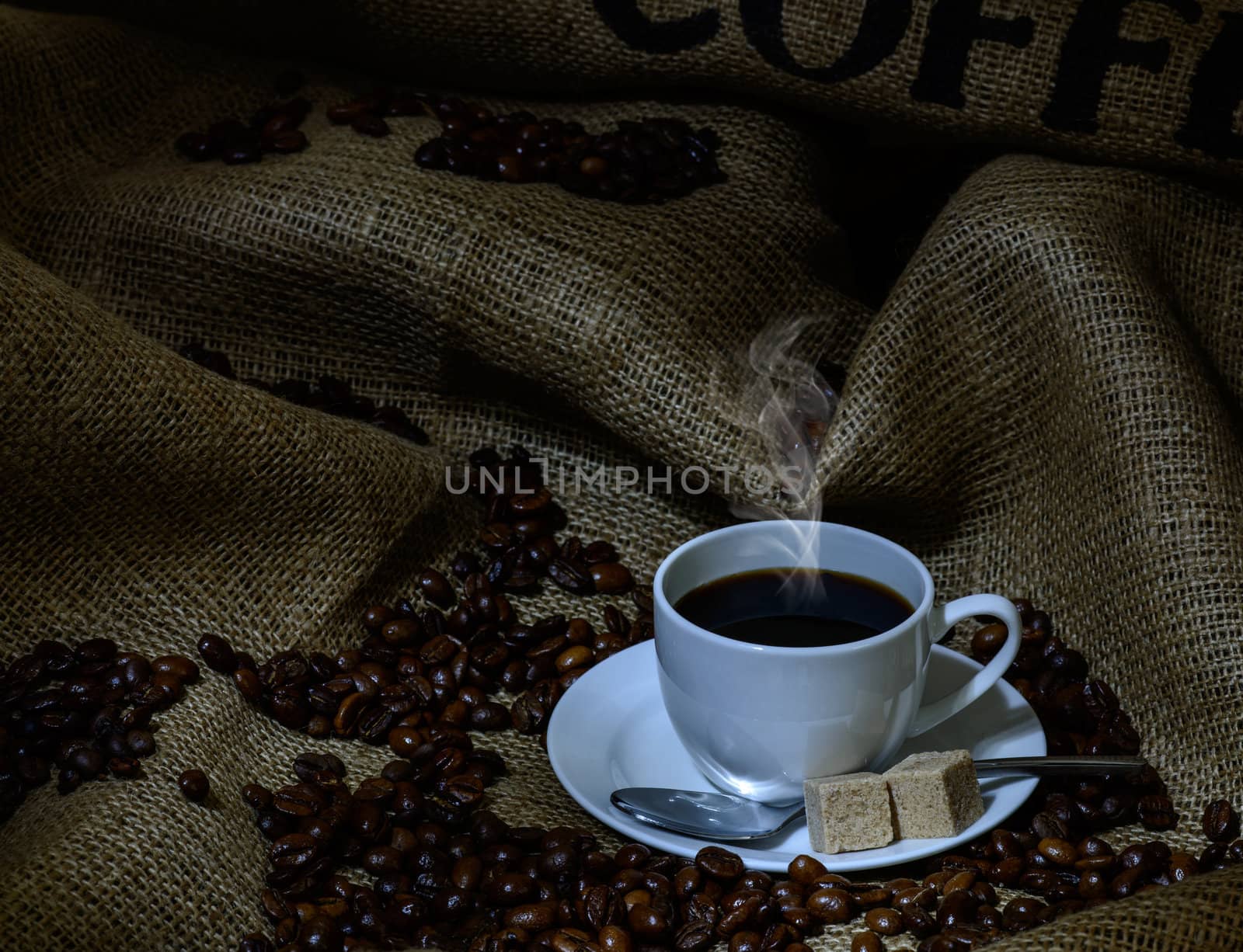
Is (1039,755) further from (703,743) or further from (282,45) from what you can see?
(282,45)

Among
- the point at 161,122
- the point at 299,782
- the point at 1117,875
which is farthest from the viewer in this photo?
the point at 161,122

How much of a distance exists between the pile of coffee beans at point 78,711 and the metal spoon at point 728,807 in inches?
18.2

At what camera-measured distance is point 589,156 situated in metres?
1.62

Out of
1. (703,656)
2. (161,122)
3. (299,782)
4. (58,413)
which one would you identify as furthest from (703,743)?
(161,122)

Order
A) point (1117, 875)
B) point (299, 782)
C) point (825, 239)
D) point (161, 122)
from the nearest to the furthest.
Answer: point (1117, 875) → point (299, 782) → point (825, 239) → point (161, 122)

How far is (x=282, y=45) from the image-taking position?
1.91 meters

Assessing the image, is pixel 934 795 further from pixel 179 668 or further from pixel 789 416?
pixel 179 668

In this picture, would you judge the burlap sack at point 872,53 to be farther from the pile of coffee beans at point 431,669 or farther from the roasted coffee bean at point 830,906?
the roasted coffee bean at point 830,906

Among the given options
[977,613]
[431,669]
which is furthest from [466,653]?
[977,613]

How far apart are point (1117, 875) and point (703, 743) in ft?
1.16

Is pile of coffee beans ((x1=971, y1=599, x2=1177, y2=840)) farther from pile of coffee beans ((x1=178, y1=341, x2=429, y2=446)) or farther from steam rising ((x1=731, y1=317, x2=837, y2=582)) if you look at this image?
pile of coffee beans ((x1=178, y1=341, x2=429, y2=446))

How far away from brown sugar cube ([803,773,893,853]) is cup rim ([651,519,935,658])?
0.36 feet

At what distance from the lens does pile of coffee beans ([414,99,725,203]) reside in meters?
1.61

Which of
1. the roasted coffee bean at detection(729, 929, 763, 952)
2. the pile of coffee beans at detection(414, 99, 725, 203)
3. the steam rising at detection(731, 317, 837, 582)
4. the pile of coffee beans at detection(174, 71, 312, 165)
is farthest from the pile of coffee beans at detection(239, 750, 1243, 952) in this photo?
the pile of coffee beans at detection(174, 71, 312, 165)
